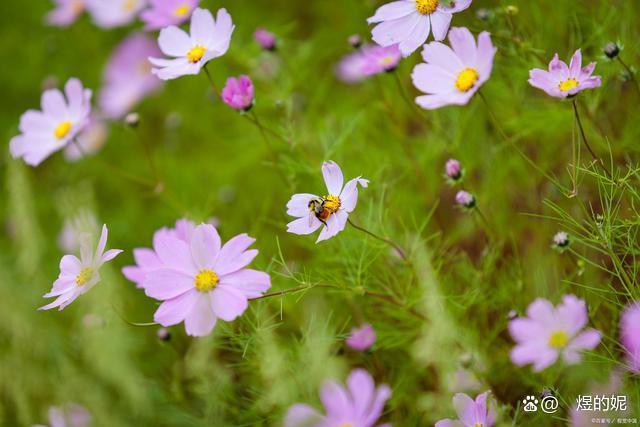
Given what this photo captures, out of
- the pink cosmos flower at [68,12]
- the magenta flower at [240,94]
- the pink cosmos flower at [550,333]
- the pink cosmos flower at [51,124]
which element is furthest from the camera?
the pink cosmos flower at [68,12]

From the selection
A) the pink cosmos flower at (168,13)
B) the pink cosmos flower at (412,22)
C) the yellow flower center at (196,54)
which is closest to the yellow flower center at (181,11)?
the pink cosmos flower at (168,13)

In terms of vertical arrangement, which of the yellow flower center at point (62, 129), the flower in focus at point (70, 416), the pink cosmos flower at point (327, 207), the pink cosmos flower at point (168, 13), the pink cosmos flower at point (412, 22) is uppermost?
the pink cosmos flower at point (412, 22)

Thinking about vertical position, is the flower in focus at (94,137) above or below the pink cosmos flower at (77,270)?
below

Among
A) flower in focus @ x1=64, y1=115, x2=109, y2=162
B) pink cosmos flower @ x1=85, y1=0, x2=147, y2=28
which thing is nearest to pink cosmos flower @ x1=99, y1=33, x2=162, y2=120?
flower in focus @ x1=64, y1=115, x2=109, y2=162

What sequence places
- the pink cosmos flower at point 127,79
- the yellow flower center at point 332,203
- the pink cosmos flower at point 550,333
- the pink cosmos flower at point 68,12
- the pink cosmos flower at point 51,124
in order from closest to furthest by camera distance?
the pink cosmos flower at point 550,333 < the yellow flower center at point 332,203 < the pink cosmos flower at point 51,124 < the pink cosmos flower at point 68,12 < the pink cosmos flower at point 127,79

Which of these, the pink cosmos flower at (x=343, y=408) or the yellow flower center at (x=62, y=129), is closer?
the pink cosmos flower at (x=343, y=408)

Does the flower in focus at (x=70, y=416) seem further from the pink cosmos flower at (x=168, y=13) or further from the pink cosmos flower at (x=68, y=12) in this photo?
the pink cosmos flower at (x=68, y=12)

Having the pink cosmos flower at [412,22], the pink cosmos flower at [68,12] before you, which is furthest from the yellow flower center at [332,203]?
the pink cosmos flower at [68,12]
